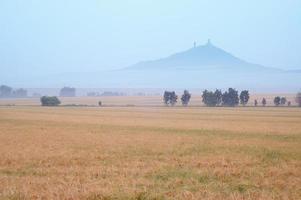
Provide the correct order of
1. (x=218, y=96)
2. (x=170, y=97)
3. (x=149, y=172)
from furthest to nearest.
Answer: (x=170, y=97) < (x=218, y=96) < (x=149, y=172)

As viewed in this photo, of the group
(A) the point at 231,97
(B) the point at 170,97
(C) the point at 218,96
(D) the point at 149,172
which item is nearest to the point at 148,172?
(D) the point at 149,172

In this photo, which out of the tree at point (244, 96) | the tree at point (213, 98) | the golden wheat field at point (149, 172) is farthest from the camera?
the tree at point (244, 96)

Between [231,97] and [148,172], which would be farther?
[231,97]

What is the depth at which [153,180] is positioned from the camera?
17.6 meters

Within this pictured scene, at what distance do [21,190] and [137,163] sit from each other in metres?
7.59

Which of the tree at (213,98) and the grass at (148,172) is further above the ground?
the tree at (213,98)

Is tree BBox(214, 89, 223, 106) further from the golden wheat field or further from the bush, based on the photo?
the golden wheat field

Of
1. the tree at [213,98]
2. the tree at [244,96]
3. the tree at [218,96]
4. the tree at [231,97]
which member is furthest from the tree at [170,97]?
the tree at [244,96]

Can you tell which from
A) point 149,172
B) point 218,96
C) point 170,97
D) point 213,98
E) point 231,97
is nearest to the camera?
point 149,172

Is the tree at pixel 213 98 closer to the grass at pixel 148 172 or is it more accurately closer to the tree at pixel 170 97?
the tree at pixel 170 97

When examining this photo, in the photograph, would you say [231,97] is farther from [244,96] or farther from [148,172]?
[148,172]

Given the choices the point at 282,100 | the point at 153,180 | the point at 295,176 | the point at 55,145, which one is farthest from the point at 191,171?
the point at 282,100

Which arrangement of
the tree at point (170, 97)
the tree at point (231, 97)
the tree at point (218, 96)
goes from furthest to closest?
the tree at point (170, 97) → the tree at point (231, 97) → the tree at point (218, 96)

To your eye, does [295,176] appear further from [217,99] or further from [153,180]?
[217,99]
